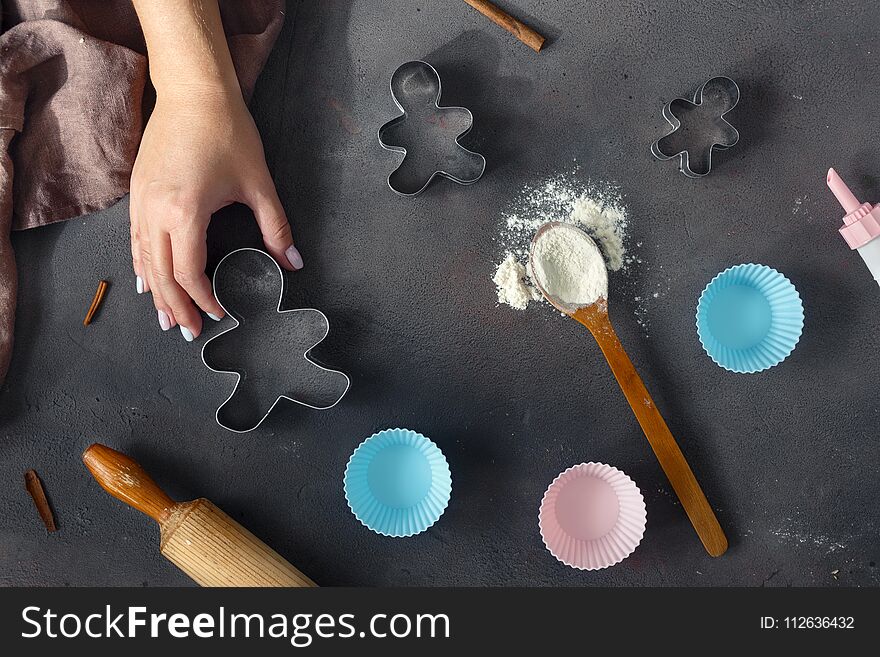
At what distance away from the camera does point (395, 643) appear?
1031 mm

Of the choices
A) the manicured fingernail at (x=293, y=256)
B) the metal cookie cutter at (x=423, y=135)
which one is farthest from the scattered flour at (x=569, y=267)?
the manicured fingernail at (x=293, y=256)

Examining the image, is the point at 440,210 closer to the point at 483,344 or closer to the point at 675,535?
the point at 483,344

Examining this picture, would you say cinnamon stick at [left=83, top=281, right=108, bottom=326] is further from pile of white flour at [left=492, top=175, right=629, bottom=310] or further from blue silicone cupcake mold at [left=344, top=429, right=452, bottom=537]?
pile of white flour at [left=492, top=175, right=629, bottom=310]

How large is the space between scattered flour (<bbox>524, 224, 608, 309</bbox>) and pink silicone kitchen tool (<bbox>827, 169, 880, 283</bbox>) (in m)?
0.38

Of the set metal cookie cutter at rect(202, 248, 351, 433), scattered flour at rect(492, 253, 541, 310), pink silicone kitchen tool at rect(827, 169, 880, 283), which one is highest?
pink silicone kitchen tool at rect(827, 169, 880, 283)

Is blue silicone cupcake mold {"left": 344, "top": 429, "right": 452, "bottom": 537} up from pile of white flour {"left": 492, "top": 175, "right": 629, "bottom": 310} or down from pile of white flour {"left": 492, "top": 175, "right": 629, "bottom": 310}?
down

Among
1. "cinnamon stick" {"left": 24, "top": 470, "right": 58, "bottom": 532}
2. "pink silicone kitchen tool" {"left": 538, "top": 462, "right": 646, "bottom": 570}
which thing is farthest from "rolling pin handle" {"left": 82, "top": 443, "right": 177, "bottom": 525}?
"pink silicone kitchen tool" {"left": 538, "top": 462, "right": 646, "bottom": 570}

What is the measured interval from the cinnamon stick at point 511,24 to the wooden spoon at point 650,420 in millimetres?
329

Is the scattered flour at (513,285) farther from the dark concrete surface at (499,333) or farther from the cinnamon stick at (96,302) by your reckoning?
the cinnamon stick at (96,302)

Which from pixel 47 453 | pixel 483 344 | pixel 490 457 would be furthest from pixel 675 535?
pixel 47 453

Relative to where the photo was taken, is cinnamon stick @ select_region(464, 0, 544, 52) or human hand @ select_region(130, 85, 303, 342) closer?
human hand @ select_region(130, 85, 303, 342)

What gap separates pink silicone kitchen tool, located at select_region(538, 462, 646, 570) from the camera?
3.28ft

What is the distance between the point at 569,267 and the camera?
1039 millimetres

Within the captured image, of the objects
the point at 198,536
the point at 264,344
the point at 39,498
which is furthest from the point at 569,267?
the point at 39,498
